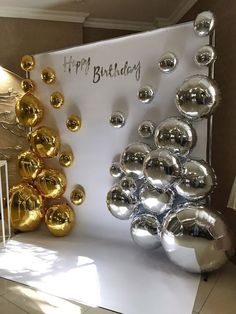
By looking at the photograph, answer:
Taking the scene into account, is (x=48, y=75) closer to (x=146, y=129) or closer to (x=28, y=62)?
(x=28, y=62)

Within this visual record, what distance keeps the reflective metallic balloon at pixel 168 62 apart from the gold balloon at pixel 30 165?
51.0 inches

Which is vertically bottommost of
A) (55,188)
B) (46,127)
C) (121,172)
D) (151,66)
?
(55,188)

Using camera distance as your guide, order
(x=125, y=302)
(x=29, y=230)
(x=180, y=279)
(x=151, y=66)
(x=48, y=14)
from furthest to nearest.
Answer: (x=48, y=14) → (x=29, y=230) → (x=151, y=66) → (x=180, y=279) → (x=125, y=302)

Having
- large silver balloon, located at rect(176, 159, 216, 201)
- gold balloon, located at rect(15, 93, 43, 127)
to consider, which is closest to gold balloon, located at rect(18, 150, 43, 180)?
gold balloon, located at rect(15, 93, 43, 127)

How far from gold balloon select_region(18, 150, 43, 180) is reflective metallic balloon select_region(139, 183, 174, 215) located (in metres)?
1.01

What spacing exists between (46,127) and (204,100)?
139 centimetres

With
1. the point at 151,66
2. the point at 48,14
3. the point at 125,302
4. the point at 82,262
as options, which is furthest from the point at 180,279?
the point at 48,14

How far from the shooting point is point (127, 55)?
220 centimetres

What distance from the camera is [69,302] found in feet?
5.51

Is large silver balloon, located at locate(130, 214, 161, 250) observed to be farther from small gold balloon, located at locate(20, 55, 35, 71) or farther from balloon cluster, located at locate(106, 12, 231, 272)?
small gold balloon, located at locate(20, 55, 35, 71)

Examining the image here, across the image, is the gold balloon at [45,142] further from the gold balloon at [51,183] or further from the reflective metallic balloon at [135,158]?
the reflective metallic balloon at [135,158]

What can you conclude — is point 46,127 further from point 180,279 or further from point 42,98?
point 180,279

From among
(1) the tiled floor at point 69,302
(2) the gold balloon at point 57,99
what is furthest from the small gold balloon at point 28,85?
(1) the tiled floor at point 69,302

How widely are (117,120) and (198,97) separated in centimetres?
67
